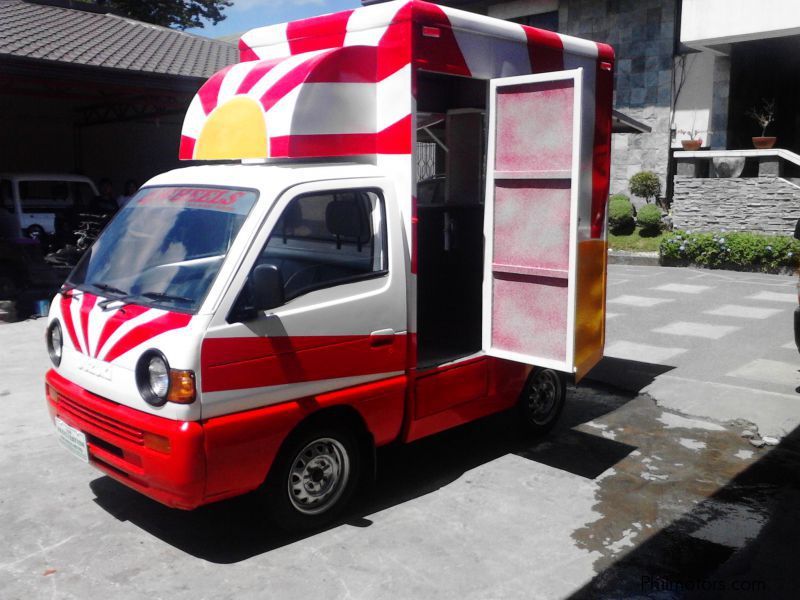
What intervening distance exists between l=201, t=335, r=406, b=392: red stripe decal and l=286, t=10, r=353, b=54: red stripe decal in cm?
207

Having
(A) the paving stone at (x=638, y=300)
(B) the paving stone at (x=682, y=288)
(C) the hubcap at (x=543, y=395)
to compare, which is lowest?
(A) the paving stone at (x=638, y=300)

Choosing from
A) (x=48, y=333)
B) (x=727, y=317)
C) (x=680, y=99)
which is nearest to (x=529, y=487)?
(x=48, y=333)

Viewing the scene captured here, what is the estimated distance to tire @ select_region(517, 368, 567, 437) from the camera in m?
6.14

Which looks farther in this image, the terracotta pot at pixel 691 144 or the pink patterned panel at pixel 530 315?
the terracotta pot at pixel 691 144

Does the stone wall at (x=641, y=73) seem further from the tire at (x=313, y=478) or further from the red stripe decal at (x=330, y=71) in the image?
the tire at (x=313, y=478)

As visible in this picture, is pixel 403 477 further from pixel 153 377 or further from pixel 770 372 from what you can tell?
pixel 770 372

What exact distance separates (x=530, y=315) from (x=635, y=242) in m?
13.2

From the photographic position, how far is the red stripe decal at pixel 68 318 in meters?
4.58

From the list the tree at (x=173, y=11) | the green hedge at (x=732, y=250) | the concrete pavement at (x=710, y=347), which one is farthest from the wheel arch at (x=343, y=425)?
the tree at (x=173, y=11)

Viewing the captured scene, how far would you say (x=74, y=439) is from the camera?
4.55 metres

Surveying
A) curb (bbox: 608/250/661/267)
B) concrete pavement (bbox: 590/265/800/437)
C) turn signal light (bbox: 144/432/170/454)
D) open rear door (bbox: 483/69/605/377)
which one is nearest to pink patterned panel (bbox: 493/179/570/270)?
open rear door (bbox: 483/69/605/377)

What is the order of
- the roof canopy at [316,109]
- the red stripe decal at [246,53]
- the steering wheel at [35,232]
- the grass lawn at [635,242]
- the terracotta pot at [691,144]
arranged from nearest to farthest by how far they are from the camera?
the roof canopy at [316,109]
the red stripe decal at [246,53]
the steering wheel at [35,232]
the grass lawn at [635,242]
the terracotta pot at [691,144]

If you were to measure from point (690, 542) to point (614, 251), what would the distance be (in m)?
13.4

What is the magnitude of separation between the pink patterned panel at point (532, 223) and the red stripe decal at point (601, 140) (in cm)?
89
